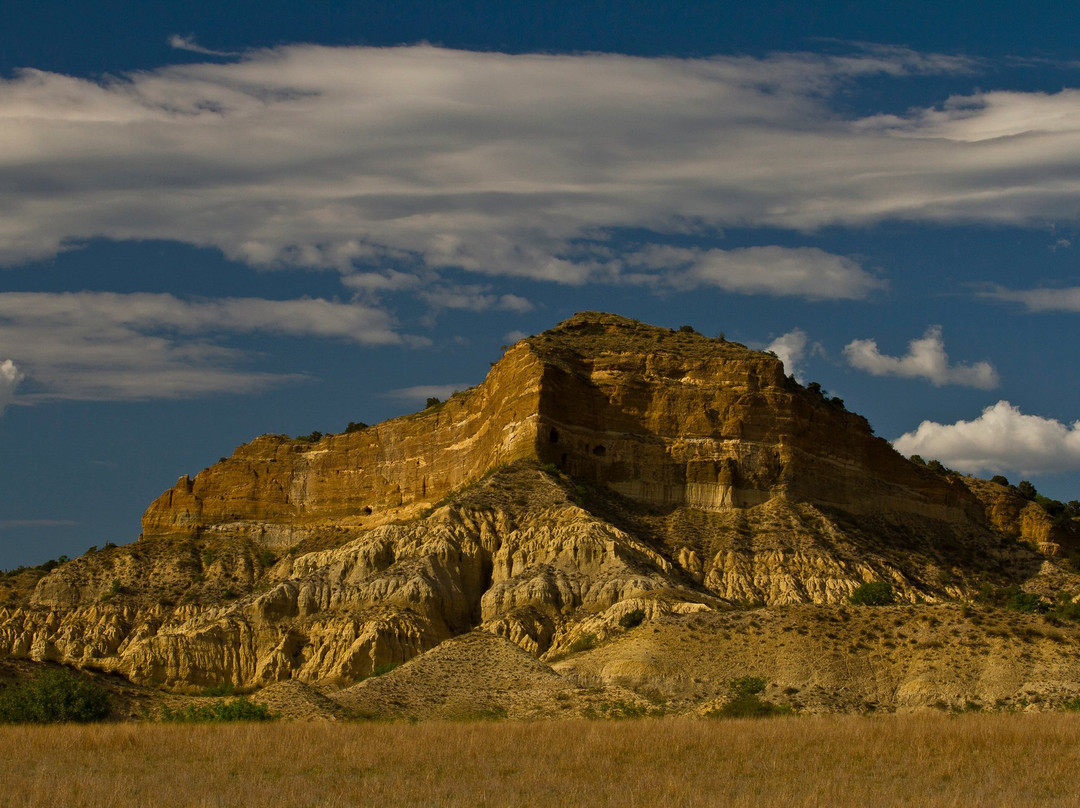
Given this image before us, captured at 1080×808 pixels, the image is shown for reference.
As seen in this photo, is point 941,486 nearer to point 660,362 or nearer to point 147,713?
point 660,362

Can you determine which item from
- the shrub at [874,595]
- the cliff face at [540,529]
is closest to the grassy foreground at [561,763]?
the cliff face at [540,529]

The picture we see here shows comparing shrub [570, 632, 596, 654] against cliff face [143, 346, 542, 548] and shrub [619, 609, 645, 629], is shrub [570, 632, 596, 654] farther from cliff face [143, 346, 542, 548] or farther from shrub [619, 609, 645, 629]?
cliff face [143, 346, 542, 548]

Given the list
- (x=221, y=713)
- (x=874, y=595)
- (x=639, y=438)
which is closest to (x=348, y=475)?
(x=639, y=438)

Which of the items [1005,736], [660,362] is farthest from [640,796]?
[660,362]

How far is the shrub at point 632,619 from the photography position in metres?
79.9

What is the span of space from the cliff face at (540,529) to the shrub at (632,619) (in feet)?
1.70

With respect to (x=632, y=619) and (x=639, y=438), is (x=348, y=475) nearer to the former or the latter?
(x=639, y=438)

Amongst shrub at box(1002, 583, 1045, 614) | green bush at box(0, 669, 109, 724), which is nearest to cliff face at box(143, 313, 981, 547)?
shrub at box(1002, 583, 1045, 614)

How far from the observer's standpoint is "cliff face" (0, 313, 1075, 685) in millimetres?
90125

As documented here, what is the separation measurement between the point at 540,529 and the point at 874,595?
17.8m

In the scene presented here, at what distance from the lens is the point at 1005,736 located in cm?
5272

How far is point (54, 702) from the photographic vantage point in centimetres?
6725

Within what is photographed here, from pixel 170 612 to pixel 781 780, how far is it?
69.4 m

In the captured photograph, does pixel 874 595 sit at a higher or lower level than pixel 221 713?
higher
